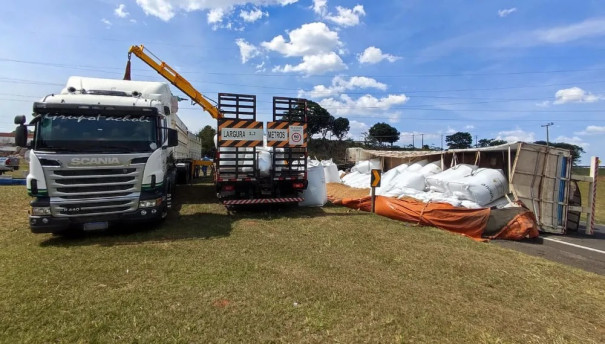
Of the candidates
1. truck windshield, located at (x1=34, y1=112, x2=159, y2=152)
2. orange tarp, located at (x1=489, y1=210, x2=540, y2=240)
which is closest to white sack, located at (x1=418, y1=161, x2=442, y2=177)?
orange tarp, located at (x1=489, y1=210, x2=540, y2=240)

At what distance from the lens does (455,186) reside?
9.75 m

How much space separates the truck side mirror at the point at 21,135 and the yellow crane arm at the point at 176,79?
7294 millimetres

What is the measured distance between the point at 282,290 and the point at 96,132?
4.94m

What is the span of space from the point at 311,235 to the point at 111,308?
413 cm

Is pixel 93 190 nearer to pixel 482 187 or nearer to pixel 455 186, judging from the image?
pixel 455 186

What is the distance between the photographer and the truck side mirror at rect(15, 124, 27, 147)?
631 cm

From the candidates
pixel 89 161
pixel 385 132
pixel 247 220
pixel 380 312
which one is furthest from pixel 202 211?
pixel 385 132

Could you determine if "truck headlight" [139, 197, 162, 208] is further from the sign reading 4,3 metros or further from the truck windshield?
the sign reading 4,3 metros

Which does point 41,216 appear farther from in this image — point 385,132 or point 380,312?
point 385,132

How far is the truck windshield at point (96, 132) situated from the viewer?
20.4 feet

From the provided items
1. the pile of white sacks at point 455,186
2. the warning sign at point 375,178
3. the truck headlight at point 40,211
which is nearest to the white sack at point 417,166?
the pile of white sacks at point 455,186

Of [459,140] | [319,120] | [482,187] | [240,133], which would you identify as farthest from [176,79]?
[459,140]

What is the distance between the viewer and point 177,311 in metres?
3.52

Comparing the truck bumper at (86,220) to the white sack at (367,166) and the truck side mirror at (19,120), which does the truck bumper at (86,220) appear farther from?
the white sack at (367,166)
